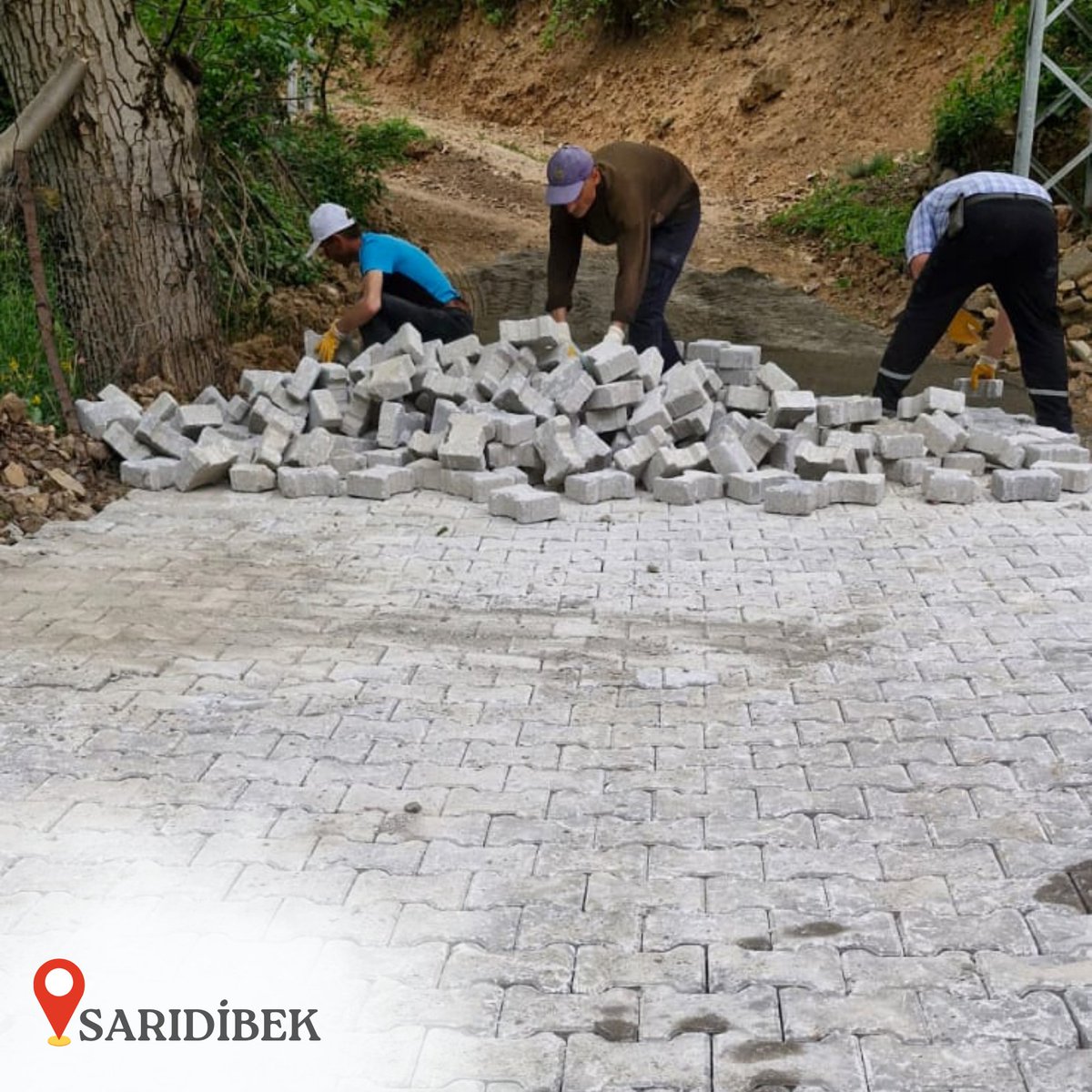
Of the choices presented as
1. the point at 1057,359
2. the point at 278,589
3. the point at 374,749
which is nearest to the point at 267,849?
the point at 374,749

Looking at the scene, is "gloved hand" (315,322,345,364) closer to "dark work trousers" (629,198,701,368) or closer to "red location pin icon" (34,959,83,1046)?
"dark work trousers" (629,198,701,368)

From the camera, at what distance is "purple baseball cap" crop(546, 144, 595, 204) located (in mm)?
7754

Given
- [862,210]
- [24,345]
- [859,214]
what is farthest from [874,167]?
[24,345]

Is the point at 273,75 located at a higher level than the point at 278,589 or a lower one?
higher

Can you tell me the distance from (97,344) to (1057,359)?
18.2 ft

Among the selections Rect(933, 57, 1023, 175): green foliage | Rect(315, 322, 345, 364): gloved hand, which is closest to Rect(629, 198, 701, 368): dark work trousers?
Rect(315, 322, 345, 364): gloved hand

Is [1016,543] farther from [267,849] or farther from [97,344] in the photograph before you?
[97,344]

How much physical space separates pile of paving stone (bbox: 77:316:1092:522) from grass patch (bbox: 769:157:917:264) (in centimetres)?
582

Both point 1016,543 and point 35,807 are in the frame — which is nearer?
point 35,807

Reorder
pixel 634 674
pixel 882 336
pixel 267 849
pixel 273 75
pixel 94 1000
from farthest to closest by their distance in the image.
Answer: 1. pixel 882 336
2. pixel 273 75
3. pixel 634 674
4. pixel 267 849
5. pixel 94 1000

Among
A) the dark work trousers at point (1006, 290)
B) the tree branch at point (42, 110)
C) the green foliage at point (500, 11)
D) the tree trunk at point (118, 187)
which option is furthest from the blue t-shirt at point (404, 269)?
the green foliage at point (500, 11)

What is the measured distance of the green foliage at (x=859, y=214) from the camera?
1337 centimetres

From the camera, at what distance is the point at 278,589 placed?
559 cm

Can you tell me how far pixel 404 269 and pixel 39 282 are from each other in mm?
2110
